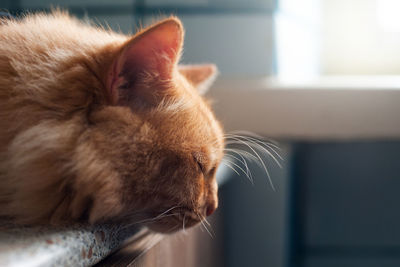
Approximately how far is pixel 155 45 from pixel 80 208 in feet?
0.80

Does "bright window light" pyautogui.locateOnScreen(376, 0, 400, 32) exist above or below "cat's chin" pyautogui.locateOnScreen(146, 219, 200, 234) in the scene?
above

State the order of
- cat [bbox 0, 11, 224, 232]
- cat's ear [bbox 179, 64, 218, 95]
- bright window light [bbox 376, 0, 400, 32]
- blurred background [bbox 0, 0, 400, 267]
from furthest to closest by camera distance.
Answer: bright window light [bbox 376, 0, 400, 32], blurred background [bbox 0, 0, 400, 267], cat's ear [bbox 179, 64, 218, 95], cat [bbox 0, 11, 224, 232]

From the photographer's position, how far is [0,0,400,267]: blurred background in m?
1.29

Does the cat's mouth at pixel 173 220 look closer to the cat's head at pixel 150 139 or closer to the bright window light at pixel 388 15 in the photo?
the cat's head at pixel 150 139

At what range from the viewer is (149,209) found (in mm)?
656

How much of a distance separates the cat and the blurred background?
0.41 m

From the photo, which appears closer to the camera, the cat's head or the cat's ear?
the cat's head

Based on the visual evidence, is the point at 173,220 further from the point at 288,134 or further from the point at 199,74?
the point at 288,134

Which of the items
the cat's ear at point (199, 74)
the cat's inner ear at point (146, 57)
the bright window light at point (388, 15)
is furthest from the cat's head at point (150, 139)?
the bright window light at point (388, 15)

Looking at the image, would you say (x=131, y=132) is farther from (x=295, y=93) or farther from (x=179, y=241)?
(x=295, y=93)

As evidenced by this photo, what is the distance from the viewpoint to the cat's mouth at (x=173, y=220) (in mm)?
680

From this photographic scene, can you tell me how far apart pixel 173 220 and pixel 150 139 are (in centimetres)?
14

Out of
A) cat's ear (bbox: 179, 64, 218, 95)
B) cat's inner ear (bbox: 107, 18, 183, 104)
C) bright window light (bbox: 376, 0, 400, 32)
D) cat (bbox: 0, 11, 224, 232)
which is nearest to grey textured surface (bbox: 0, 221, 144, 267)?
cat (bbox: 0, 11, 224, 232)

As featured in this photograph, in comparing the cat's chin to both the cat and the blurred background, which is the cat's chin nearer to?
the cat
